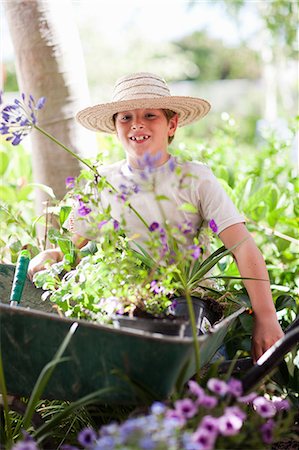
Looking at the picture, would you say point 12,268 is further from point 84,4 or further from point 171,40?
point 171,40

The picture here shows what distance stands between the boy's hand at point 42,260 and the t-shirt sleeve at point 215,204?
0.55 meters

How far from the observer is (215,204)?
2.54m

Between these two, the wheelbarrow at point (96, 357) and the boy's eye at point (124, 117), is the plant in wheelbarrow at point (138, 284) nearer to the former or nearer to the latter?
the wheelbarrow at point (96, 357)

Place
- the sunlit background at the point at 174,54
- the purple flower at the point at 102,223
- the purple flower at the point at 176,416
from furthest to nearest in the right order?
the sunlit background at the point at 174,54, the purple flower at the point at 102,223, the purple flower at the point at 176,416

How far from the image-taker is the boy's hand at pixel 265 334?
245cm

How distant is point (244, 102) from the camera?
86.9 feet

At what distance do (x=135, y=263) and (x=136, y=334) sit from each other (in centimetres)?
50

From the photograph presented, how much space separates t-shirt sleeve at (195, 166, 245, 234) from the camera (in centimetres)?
252

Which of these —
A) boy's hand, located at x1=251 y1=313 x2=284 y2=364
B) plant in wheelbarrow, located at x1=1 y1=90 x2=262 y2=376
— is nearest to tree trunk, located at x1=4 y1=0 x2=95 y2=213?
plant in wheelbarrow, located at x1=1 y1=90 x2=262 y2=376

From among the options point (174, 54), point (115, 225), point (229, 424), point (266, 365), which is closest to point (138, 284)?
point (115, 225)

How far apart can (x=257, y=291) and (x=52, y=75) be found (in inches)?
59.8

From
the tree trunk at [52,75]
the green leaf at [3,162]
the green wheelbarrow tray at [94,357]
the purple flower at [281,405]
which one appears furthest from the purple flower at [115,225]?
the green leaf at [3,162]

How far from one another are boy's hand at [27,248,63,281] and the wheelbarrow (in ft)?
1.72

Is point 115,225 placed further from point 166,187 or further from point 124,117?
point 124,117
